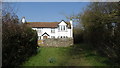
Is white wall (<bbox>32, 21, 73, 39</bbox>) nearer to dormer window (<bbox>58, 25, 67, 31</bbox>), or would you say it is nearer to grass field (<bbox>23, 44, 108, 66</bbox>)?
dormer window (<bbox>58, 25, 67, 31</bbox>)

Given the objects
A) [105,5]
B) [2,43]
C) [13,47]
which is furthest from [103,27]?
[2,43]

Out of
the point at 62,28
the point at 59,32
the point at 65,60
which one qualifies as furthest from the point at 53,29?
the point at 65,60

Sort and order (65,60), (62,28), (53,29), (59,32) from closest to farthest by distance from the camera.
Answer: (65,60) → (62,28) → (59,32) → (53,29)

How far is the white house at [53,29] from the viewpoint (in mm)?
40656

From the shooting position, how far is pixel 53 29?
43219 millimetres

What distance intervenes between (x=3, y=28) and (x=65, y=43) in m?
20.5

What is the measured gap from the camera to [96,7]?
14.2 metres

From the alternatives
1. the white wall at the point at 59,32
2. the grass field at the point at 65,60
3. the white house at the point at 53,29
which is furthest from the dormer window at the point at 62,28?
the grass field at the point at 65,60

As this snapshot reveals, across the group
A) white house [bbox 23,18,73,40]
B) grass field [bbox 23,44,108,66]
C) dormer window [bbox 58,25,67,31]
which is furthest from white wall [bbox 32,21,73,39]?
grass field [bbox 23,44,108,66]

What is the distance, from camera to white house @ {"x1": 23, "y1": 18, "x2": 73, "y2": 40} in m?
40.7

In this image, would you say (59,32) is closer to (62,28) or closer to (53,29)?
(62,28)

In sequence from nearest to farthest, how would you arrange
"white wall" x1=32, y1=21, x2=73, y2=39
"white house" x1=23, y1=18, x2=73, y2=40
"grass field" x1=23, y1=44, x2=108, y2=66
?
1. "grass field" x1=23, y1=44, x2=108, y2=66
2. "white wall" x1=32, y1=21, x2=73, y2=39
3. "white house" x1=23, y1=18, x2=73, y2=40

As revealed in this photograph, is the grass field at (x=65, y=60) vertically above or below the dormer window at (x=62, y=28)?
below

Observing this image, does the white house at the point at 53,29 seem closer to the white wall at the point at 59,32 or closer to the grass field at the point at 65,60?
the white wall at the point at 59,32
